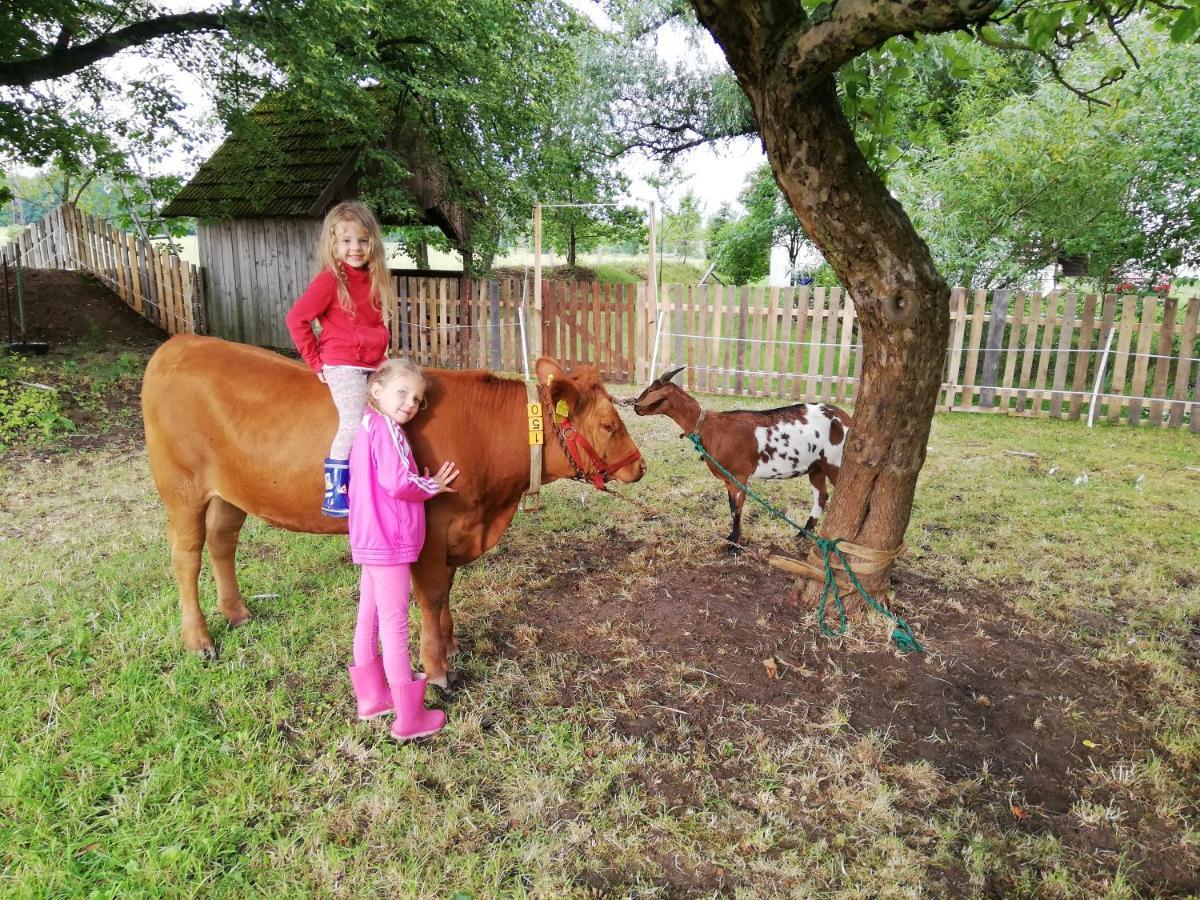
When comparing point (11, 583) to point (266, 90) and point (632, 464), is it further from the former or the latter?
point (266, 90)

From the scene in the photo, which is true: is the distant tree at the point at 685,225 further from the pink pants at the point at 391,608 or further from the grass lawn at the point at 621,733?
the pink pants at the point at 391,608

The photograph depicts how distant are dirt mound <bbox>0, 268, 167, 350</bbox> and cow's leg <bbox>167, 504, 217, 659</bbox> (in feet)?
34.8

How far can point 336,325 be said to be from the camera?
11.0 feet

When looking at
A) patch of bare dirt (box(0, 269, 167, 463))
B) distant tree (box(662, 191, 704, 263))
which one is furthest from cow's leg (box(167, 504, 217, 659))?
distant tree (box(662, 191, 704, 263))

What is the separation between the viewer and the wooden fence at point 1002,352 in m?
9.56

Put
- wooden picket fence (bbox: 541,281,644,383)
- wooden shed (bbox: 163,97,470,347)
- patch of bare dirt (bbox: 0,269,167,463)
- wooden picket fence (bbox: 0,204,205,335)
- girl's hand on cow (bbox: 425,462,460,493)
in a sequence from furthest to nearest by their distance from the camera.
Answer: wooden picket fence (bbox: 0,204,205,335) < wooden shed (bbox: 163,97,470,347) < wooden picket fence (bbox: 541,281,644,383) < patch of bare dirt (bbox: 0,269,167,463) < girl's hand on cow (bbox: 425,462,460,493)

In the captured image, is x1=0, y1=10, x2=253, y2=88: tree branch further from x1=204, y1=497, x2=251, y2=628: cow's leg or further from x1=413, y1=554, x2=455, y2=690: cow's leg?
x1=413, y1=554, x2=455, y2=690: cow's leg

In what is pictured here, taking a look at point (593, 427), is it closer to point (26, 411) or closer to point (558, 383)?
point (558, 383)

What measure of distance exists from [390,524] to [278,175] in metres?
12.0

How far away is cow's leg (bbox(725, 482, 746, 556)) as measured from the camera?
5172mm

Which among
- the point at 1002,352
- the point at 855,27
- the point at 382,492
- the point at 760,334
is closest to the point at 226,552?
the point at 382,492

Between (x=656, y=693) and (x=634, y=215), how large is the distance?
2159 cm

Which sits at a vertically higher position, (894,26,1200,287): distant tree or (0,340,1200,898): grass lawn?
(894,26,1200,287): distant tree

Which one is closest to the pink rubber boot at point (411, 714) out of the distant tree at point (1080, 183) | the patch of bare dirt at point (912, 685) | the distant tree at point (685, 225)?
the patch of bare dirt at point (912, 685)
